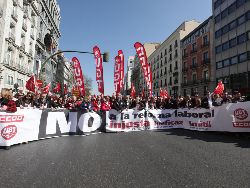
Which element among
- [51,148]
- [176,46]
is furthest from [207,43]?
[51,148]

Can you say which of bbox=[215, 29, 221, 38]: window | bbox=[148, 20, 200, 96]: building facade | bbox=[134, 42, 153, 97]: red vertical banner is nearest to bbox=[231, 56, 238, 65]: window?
bbox=[215, 29, 221, 38]: window

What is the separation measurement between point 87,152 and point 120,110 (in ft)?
19.6

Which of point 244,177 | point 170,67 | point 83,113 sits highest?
point 170,67

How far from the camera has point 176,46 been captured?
173 feet

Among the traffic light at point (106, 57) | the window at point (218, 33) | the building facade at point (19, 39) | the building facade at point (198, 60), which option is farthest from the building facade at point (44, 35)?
the window at point (218, 33)

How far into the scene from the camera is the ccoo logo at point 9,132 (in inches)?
289

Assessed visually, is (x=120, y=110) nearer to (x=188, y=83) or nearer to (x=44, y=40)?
(x=188, y=83)

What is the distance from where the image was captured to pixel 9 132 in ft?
24.7

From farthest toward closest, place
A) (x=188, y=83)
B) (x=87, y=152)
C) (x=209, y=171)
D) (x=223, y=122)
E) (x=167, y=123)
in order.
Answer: (x=188, y=83), (x=167, y=123), (x=223, y=122), (x=87, y=152), (x=209, y=171)

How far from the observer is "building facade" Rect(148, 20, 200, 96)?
5138 centimetres

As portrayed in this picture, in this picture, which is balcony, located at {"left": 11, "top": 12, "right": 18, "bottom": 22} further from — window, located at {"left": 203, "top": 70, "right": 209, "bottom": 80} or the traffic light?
window, located at {"left": 203, "top": 70, "right": 209, "bottom": 80}

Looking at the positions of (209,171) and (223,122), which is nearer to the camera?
(209,171)

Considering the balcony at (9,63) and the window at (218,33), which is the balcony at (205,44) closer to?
the window at (218,33)

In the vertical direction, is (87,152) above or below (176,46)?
below
